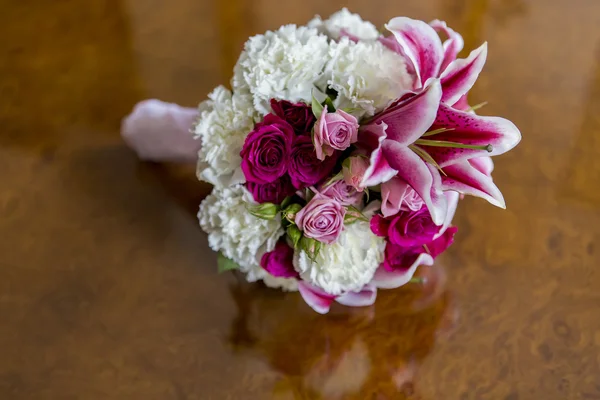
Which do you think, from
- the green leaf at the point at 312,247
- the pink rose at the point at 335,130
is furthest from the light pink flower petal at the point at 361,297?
the pink rose at the point at 335,130

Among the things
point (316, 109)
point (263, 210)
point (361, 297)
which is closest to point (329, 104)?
point (316, 109)

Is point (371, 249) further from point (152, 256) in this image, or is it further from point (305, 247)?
point (152, 256)

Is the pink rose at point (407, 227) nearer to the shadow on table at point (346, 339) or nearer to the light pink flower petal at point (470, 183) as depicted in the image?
the light pink flower petal at point (470, 183)

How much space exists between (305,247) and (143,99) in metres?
0.48

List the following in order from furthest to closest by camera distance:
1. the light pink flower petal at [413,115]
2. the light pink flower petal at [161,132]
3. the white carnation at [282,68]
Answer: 1. the light pink flower petal at [161,132]
2. the white carnation at [282,68]
3. the light pink flower petal at [413,115]

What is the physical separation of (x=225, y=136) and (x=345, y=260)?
20 centimetres

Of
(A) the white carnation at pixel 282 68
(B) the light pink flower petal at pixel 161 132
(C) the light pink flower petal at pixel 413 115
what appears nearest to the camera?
(C) the light pink flower petal at pixel 413 115

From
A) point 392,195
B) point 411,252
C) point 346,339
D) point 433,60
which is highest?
point 433,60

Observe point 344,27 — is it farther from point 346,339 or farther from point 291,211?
point 346,339

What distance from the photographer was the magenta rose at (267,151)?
70 centimetres

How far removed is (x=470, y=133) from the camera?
2.18 ft

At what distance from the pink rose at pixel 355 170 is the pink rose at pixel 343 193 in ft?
0.07

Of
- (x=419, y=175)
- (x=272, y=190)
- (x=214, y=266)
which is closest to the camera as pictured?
(x=419, y=175)

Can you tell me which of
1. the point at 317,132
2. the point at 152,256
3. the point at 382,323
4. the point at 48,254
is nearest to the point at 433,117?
the point at 317,132
